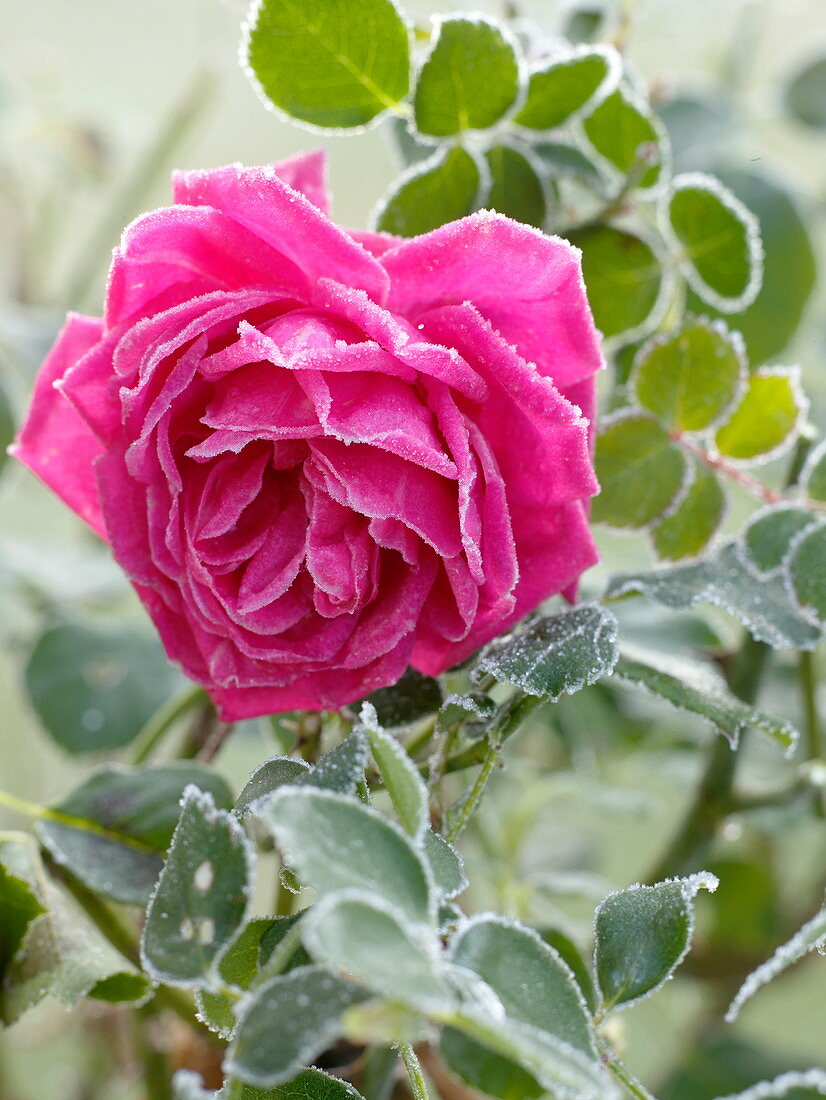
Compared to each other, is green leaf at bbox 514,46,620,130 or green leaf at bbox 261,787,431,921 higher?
green leaf at bbox 514,46,620,130

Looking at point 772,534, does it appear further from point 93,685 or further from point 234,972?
point 93,685

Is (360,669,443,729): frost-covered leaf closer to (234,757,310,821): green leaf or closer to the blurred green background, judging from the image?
(234,757,310,821): green leaf

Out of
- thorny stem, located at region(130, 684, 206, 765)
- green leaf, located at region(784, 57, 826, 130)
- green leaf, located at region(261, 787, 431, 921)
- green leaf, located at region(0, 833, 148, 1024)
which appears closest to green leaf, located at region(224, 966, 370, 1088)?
green leaf, located at region(261, 787, 431, 921)

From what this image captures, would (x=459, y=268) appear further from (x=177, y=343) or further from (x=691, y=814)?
(x=691, y=814)

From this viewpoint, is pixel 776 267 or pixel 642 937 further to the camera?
pixel 776 267

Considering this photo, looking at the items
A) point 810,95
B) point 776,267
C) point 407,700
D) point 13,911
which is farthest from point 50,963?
point 810,95

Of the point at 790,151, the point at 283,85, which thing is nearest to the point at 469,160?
the point at 283,85
